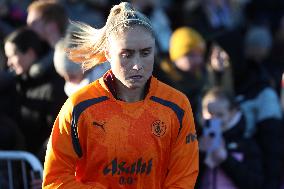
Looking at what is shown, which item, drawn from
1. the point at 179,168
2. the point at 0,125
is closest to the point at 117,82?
the point at 179,168

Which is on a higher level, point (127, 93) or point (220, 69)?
point (220, 69)

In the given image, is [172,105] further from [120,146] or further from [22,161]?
[22,161]

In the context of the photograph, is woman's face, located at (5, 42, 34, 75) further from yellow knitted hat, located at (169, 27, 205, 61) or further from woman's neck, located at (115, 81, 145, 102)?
woman's neck, located at (115, 81, 145, 102)

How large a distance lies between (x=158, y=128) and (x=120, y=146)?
0.22 metres

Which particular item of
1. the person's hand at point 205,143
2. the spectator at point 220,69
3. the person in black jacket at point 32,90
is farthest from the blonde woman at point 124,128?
the spectator at point 220,69

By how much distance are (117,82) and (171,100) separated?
31cm

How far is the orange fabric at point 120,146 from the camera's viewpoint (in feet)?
14.4

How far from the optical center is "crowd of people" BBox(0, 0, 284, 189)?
6535mm

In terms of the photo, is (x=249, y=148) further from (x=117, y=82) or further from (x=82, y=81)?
(x=117, y=82)

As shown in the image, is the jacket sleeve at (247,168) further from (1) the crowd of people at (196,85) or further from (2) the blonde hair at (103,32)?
(2) the blonde hair at (103,32)

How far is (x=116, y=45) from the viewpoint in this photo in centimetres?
438

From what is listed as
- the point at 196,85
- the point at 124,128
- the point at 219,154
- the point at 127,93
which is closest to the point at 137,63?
the point at 127,93

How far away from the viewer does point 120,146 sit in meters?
4.38

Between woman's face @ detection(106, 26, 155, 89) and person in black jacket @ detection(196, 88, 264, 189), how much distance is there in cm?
220
